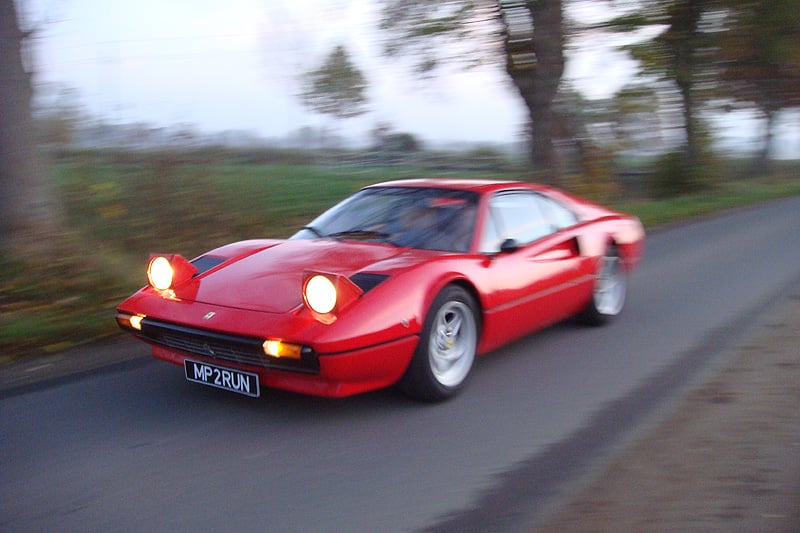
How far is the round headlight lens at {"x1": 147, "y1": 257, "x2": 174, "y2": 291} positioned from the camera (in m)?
4.26

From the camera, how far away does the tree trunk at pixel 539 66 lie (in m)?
14.1

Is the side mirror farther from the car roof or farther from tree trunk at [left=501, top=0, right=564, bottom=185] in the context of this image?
tree trunk at [left=501, top=0, right=564, bottom=185]

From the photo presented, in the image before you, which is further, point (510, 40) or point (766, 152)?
point (766, 152)

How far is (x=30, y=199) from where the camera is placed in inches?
249

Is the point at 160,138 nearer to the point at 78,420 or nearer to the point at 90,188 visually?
the point at 90,188

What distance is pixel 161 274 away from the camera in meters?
4.29

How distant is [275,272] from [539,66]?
37.7 feet

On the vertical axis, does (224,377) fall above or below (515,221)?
below

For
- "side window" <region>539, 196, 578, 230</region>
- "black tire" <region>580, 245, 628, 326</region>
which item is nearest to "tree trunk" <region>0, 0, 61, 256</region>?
"side window" <region>539, 196, 578, 230</region>

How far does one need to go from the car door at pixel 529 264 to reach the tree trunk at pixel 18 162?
3879mm

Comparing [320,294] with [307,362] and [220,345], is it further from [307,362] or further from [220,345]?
[220,345]

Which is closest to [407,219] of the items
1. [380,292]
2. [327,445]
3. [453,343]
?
[453,343]

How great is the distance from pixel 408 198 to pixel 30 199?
3.51 meters

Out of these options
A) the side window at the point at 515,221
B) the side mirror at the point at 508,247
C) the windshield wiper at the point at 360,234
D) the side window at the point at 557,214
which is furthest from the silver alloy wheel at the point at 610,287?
the windshield wiper at the point at 360,234
